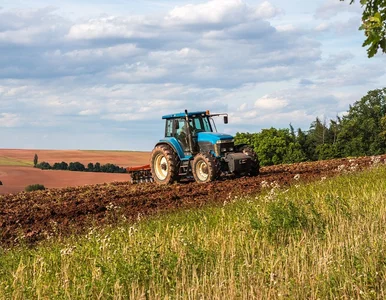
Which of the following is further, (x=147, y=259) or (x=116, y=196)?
(x=116, y=196)

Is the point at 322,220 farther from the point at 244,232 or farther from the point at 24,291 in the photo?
the point at 24,291

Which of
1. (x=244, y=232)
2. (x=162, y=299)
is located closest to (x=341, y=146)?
(x=244, y=232)

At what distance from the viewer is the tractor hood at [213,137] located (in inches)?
753

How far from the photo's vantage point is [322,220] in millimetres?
9469

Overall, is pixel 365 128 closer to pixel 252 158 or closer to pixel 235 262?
pixel 252 158

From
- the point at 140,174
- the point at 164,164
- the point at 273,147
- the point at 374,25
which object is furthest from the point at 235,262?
the point at 273,147

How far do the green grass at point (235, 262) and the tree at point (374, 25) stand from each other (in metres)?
2.60

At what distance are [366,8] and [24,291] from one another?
7535mm

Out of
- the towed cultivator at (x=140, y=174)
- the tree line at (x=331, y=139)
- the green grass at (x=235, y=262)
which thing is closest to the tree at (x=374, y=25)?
the green grass at (x=235, y=262)

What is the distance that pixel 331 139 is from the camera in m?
40.6

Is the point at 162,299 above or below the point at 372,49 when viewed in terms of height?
below

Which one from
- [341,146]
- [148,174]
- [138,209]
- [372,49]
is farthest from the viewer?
[341,146]

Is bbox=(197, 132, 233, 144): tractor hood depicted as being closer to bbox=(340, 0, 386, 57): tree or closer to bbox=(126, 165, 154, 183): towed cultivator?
bbox=(126, 165, 154, 183): towed cultivator

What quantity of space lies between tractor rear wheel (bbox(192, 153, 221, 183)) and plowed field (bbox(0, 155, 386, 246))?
36 cm
